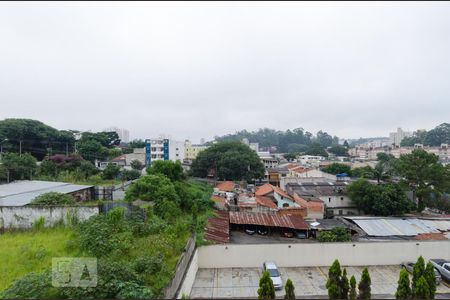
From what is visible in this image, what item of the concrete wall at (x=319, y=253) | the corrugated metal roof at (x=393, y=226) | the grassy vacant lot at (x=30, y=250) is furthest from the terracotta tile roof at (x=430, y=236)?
the grassy vacant lot at (x=30, y=250)

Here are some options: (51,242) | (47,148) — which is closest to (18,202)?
(51,242)

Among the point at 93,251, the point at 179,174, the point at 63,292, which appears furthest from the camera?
the point at 179,174

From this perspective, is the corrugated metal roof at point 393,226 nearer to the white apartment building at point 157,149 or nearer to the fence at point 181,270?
the fence at point 181,270

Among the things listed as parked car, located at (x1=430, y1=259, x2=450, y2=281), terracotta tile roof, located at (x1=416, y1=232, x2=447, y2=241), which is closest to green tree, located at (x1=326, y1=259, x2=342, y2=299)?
parked car, located at (x1=430, y1=259, x2=450, y2=281)

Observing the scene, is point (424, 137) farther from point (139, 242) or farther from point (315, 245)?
point (139, 242)

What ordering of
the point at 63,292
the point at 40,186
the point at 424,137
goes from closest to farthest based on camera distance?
1. the point at 63,292
2. the point at 40,186
3. the point at 424,137

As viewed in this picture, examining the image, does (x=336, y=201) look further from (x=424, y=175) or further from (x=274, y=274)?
(x=274, y=274)
